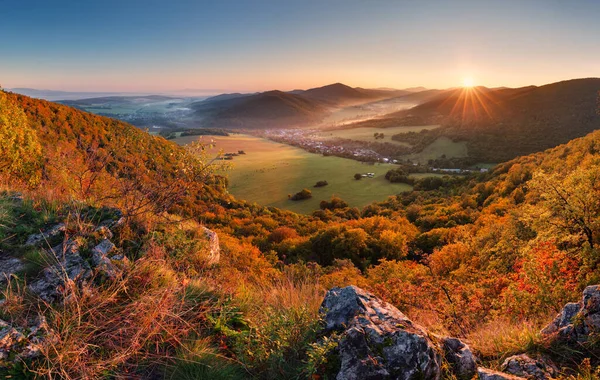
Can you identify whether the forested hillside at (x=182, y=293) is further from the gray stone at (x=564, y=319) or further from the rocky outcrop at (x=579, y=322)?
the gray stone at (x=564, y=319)

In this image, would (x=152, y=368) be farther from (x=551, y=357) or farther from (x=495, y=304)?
(x=495, y=304)

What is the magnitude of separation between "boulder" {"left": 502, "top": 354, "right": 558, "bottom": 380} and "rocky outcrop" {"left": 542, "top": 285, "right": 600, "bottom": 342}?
52cm

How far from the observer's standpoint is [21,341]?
2.89 m

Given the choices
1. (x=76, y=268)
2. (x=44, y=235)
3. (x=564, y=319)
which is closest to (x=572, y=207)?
(x=564, y=319)

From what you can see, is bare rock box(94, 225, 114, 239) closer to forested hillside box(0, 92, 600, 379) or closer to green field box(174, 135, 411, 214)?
forested hillside box(0, 92, 600, 379)

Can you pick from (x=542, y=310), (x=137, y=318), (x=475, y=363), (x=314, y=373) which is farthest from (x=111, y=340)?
(x=542, y=310)

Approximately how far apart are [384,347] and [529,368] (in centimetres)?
170

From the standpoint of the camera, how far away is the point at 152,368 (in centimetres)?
326

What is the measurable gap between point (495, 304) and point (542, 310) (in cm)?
140

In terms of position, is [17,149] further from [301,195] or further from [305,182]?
[305,182]

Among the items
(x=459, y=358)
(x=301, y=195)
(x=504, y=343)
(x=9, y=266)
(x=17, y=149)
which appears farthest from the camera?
(x=301, y=195)

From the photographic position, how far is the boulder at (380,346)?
10.1ft

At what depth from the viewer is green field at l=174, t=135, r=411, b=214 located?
60.6 metres

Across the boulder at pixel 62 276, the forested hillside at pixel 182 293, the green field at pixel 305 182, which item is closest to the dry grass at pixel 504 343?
the forested hillside at pixel 182 293
